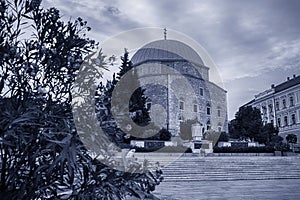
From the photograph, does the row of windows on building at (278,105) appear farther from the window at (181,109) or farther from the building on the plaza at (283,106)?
the window at (181,109)

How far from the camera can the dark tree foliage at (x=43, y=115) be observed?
232cm

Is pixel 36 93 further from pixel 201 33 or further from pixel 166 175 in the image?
pixel 166 175

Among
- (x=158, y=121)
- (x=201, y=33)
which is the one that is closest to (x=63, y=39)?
(x=201, y=33)

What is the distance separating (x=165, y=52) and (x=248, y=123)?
50.2 ft

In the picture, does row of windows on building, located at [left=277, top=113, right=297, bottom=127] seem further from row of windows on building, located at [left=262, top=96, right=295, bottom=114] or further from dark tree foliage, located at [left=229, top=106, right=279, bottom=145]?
dark tree foliage, located at [left=229, top=106, right=279, bottom=145]

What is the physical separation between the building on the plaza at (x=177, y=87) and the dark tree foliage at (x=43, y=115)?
3644cm

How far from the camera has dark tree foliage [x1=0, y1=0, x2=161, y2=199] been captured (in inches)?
91.5

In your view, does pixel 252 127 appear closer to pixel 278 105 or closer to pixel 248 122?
pixel 248 122

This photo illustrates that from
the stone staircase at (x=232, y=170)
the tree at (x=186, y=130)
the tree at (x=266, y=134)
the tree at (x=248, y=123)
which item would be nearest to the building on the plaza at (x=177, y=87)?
the tree at (x=186, y=130)

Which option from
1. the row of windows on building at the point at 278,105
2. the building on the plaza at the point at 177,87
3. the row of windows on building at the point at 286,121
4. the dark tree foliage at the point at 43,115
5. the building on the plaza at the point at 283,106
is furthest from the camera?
the row of windows on building at the point at 278,105

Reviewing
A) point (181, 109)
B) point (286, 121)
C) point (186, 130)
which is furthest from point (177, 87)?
point (286, 121)

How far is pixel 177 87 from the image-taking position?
43000 millimetres

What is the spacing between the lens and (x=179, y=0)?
7254 mm

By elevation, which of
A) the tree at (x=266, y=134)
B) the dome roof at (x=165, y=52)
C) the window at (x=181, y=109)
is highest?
the dome roof at (x=165, y=52)
